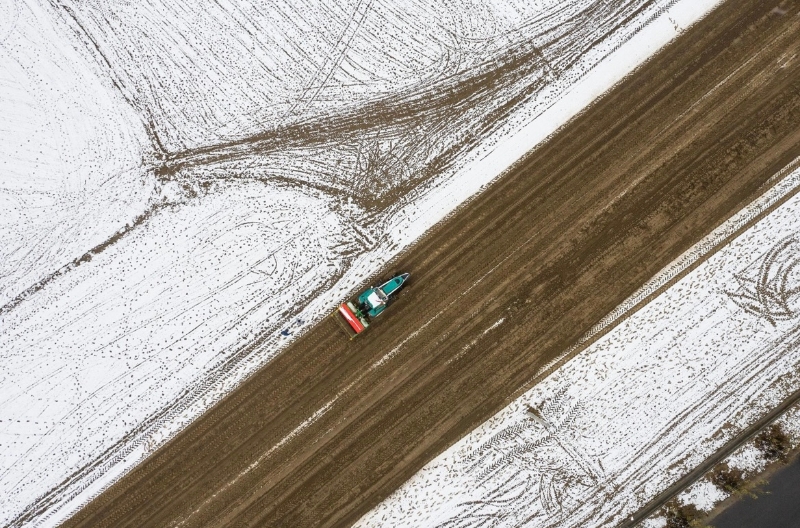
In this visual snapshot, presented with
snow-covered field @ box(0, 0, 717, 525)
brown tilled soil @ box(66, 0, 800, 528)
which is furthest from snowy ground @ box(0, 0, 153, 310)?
brown tilled soil @ box(66, 0, 800, 528)

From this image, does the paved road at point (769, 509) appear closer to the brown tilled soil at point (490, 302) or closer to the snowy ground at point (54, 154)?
the brown tilled soil at point (490, 302)

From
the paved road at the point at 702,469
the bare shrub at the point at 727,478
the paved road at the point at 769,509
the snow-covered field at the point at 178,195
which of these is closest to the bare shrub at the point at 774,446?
the paved road at the point at 702,469

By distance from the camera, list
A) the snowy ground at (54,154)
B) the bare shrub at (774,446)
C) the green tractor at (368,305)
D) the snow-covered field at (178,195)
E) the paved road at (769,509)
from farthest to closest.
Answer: the snowy ground at (54,154) → the snow-covered field at (178,195) → the bare shrub at (774,446) → the paved road at (769,509) → the green tractor at (368,305)

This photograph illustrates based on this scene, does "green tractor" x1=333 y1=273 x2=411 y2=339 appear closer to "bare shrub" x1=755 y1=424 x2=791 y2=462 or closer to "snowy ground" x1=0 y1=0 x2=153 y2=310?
"snowy ground" x1=0 y1=0 x2=153 y2=310

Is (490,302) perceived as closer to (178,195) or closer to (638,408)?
(638,408)

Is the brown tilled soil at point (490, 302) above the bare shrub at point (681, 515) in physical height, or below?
above

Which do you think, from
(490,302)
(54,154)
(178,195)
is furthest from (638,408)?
(54,154)
